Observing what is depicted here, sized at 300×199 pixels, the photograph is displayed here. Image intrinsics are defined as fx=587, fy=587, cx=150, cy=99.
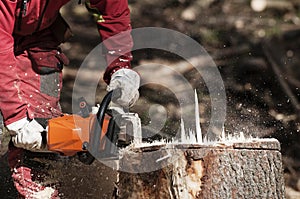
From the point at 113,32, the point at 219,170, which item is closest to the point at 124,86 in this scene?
the point at 113,32

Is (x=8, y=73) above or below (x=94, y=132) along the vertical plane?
above

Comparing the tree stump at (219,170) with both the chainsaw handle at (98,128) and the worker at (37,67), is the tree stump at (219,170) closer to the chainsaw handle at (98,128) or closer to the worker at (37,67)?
the chainsaw handle at (98,128)

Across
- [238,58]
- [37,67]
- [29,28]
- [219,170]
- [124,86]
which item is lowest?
[219,170]

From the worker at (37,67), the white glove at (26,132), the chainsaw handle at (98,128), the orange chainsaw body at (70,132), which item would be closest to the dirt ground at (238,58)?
the worker at (37,67)

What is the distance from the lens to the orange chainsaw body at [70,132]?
2816mm

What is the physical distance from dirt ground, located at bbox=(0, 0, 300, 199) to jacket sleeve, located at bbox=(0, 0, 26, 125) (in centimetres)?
119

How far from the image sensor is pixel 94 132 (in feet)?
9.09

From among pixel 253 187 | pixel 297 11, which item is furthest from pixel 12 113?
pixel 297 11

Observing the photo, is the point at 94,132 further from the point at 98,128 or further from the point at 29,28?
the point at 29,28

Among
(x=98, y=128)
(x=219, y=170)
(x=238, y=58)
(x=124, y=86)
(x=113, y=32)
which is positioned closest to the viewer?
(x=219, y=170)

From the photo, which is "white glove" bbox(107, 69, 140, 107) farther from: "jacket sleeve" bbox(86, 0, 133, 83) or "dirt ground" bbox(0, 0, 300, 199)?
"dirt ground" bbox(0, 0, 300, 199)

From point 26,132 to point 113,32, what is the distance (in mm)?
Answer: 798

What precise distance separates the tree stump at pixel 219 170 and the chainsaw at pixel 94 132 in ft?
0.95

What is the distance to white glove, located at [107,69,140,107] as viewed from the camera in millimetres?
3064
